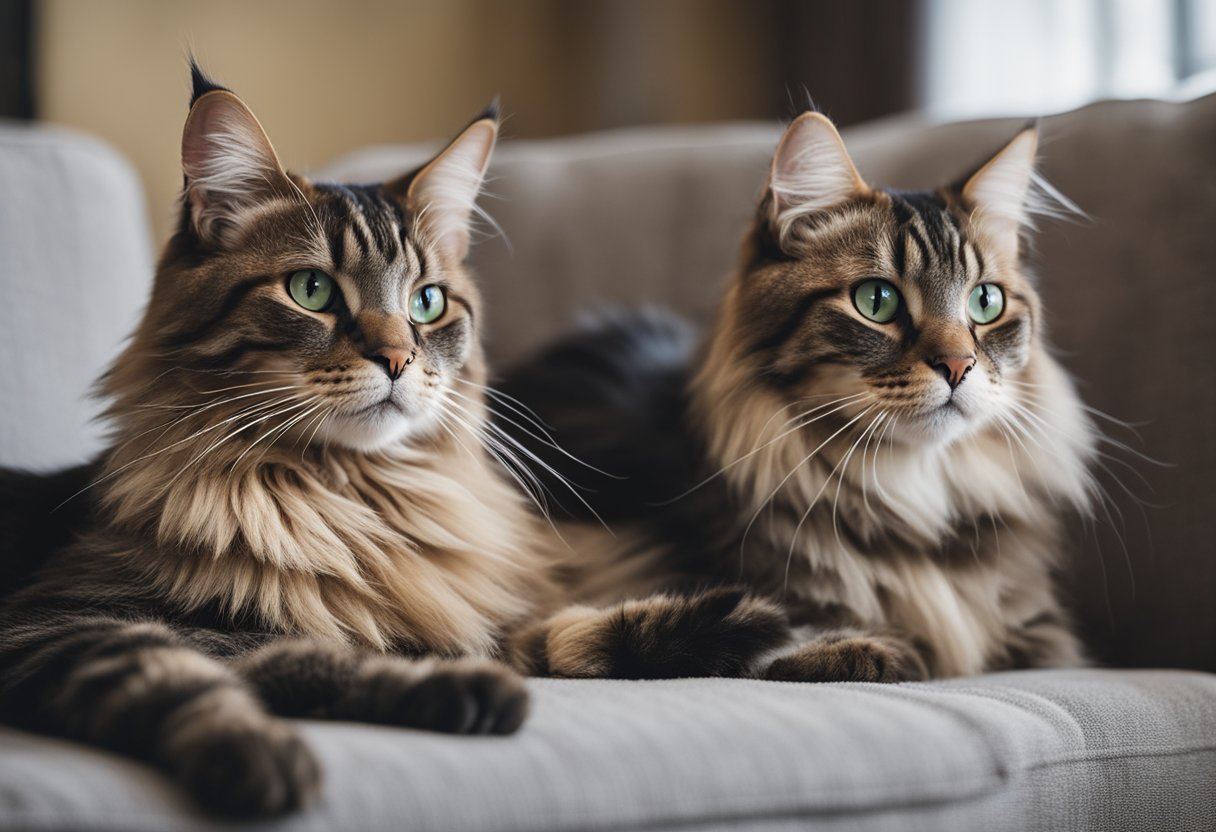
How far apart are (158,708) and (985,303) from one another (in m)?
1.18

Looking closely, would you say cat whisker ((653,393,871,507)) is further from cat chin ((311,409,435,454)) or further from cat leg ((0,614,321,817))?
cat leg ((0,614,321,817))

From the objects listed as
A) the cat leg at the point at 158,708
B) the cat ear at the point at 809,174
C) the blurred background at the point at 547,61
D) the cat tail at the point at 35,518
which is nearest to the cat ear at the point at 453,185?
the cat ear at the point at 809,174

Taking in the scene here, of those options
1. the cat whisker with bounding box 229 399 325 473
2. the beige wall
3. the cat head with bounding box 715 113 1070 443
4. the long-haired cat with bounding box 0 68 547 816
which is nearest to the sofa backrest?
the cat head with bounding box 715 113 1070 443

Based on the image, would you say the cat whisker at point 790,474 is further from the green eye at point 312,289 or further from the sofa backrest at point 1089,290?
the green eye at point 312,289

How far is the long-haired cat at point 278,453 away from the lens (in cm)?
120

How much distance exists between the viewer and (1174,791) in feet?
3.96

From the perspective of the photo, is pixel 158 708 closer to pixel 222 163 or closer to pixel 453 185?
pixel 222 163

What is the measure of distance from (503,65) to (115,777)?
3790 millimetres

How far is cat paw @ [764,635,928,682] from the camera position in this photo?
1284mm

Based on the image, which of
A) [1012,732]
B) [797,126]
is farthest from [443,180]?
[1012,732]

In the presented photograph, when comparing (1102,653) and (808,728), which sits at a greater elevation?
(808,728)

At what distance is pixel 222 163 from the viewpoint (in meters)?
1.29

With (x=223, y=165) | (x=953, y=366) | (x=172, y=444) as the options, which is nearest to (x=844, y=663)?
(x=953, y=366)

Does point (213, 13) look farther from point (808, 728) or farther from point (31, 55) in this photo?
point (808, 728)
